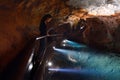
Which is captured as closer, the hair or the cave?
the cave

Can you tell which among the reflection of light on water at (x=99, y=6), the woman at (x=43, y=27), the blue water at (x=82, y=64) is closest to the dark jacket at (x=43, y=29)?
the woman at (x=43, y=27)

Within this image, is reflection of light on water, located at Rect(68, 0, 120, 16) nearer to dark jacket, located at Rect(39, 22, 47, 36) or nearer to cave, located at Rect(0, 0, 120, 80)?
cave, located at Rect(0, 0, 120, 80)

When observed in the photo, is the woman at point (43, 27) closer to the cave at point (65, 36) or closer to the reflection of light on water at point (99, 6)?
the cave at point (65, 36)

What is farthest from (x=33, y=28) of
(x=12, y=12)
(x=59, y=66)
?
(x=59, y=66)

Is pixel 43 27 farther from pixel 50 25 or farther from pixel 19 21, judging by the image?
pixel 19 21

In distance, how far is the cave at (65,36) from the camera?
1.30 meters

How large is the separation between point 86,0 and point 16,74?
746mm

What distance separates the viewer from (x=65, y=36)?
1395 millimetres

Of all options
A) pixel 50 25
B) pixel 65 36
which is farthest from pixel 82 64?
pixel 50 25

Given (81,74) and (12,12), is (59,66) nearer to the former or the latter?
(81,74)

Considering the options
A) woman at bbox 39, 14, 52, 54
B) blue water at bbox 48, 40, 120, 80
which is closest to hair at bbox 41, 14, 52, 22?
woman at bbox 39, 14, 52, 54

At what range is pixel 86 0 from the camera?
5.10 feet

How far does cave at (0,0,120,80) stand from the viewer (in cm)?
130

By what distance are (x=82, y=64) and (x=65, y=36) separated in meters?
0.22
